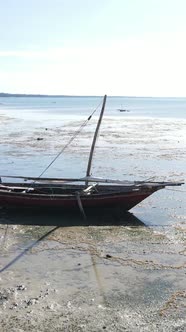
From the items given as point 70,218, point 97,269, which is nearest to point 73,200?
point 70,218

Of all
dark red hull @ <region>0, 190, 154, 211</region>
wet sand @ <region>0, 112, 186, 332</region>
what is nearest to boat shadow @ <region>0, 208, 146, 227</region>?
wet sand @ <region>0, 112, 186, 332</region>

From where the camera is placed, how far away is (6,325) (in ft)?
30.9

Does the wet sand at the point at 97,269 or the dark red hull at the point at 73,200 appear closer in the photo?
the wet sand at the point at 97,269

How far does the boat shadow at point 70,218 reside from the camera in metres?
17.2

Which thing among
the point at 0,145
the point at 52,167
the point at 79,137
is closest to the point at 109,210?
the point at 52,167

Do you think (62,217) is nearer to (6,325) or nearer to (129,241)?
(129,241)

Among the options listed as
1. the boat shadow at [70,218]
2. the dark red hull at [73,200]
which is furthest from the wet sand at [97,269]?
the dark red hull at [73,200]

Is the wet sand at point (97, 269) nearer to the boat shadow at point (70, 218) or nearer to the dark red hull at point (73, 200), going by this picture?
the boat shadow at point (70, 218)

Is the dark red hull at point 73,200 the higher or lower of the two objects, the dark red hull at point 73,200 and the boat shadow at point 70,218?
the higher

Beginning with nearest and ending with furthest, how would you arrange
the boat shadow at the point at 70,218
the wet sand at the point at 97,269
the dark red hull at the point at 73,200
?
the wet sand at the point at 97,269 < the boat shadow at the point at 70,218 < the dark red hull at the point at 73,200

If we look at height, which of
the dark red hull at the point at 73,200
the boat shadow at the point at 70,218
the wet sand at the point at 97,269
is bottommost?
the boat shadow at the point at 70,218

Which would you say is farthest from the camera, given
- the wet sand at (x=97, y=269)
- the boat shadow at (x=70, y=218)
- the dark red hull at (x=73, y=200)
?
the dark red hull at (x=73, y=200)

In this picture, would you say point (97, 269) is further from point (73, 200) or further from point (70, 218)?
point (73, 200)

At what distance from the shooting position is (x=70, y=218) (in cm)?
1788
